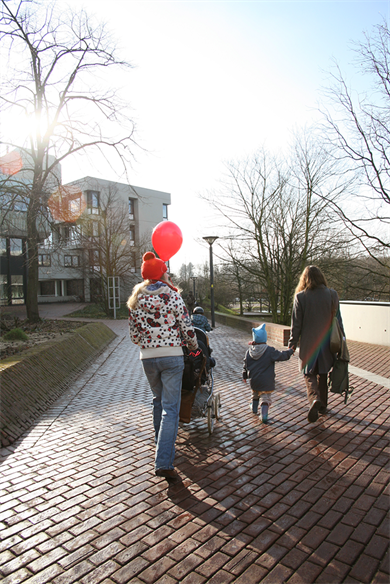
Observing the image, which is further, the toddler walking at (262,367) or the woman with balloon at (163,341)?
the toddler walking at (262,367)

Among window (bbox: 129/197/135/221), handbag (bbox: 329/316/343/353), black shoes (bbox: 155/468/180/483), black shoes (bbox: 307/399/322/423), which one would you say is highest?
window (bbox: 129/197/135/221)

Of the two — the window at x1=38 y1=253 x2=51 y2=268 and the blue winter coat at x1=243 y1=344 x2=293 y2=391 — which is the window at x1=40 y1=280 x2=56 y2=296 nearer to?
the window at x1=38 y1=253 x2=51 y2=268

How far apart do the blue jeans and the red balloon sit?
6.42 feet

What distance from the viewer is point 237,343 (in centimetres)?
1301

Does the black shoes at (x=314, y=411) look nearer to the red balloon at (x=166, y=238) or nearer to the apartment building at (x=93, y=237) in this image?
the red balloon at (x=166, y=238)

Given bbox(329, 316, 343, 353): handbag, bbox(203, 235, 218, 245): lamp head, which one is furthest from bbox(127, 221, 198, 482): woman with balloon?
bbox(203, 235, 218, 245): lamp head

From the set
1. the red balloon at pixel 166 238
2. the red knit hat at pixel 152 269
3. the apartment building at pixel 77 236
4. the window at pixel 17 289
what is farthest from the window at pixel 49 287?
the red knit hat at pixel 152 269

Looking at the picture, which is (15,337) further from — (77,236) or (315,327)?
(315,327)

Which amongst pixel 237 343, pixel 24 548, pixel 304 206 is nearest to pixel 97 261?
pixel 304 206

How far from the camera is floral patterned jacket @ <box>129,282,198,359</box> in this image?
337cm

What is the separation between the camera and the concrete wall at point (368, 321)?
11.2 meters

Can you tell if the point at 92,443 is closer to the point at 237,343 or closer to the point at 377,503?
the point at 377,503

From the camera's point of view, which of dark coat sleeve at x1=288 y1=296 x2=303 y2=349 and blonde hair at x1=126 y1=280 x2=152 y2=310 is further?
dark coat sleeve at x1=288 y1=296 x2=303 y2=349

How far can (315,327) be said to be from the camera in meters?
4.68
